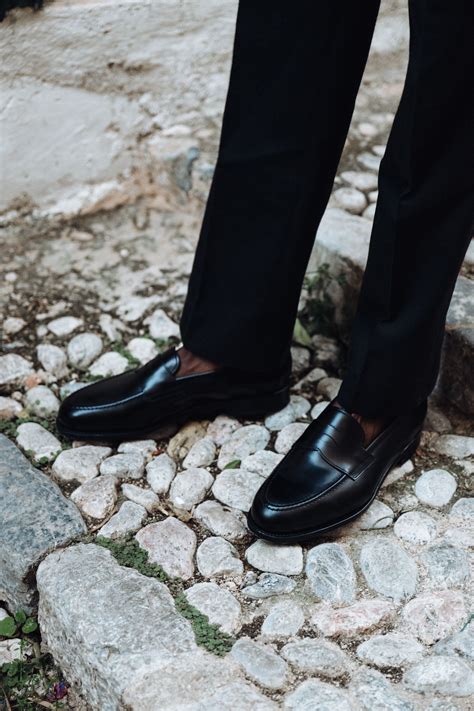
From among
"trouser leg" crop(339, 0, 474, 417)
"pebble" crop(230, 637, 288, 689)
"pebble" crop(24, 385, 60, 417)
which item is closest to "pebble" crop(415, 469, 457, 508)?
"trouser leg" crop(339, 0, 474, 417)

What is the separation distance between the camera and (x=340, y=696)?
1011 mm

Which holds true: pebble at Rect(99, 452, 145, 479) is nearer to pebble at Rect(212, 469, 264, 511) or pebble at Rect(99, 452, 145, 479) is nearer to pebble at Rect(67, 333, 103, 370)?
pebble at Rect(212, 469, 264, 511)

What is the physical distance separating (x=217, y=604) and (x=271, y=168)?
1.97 feet

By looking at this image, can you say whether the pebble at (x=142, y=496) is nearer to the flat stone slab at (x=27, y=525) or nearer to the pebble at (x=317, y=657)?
the flat stone slab at (x=27, y=525)

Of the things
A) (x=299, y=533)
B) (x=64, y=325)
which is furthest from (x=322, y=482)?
(x=64, y=325)

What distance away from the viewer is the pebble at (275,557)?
1.21 meters

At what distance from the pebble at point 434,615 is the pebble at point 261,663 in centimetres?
18

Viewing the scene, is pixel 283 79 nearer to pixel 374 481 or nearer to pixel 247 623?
pixel 374 481

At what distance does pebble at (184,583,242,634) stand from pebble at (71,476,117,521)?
0.69 ft

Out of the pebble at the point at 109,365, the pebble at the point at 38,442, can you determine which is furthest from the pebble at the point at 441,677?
the pebble at the point at 109,365

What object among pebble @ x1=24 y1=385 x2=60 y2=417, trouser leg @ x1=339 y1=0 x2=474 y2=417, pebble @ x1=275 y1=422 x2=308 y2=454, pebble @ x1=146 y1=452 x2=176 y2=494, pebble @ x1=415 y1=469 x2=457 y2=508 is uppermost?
trouser leg @ x1=339 y1=0 x2=474 y2=417

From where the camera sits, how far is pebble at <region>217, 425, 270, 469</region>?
56.1 inches

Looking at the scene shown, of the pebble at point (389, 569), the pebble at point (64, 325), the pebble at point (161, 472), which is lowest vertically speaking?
the pebble at point (389, 569)

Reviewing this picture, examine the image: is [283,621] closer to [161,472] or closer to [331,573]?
[331,573]
